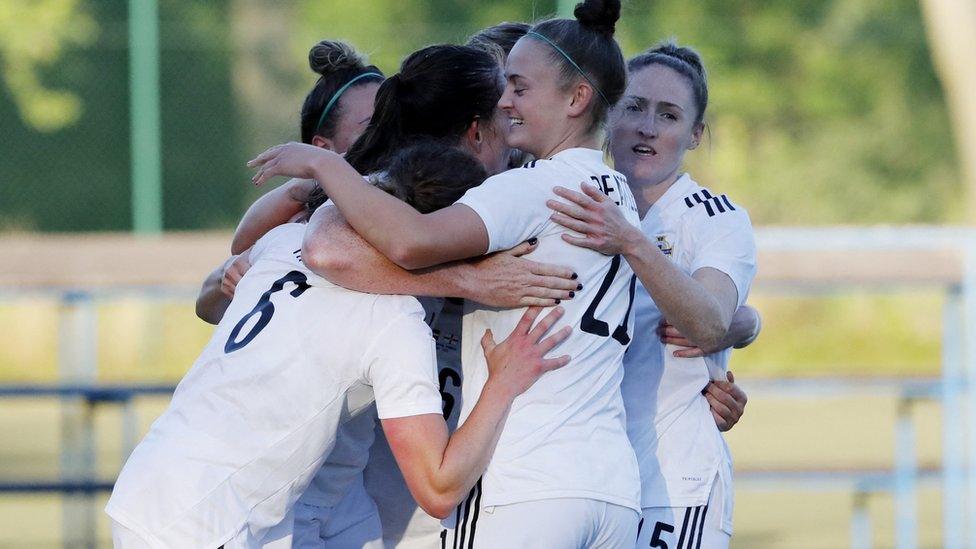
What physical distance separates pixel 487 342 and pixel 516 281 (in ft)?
0.55

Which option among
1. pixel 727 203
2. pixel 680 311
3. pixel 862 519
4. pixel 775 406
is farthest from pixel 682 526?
pixel 775 406

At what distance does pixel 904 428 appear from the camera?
6918mm

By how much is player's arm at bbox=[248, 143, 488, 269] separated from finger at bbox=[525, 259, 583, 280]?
0.11 m

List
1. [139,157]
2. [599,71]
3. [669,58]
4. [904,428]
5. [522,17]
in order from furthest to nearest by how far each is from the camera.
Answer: [522,17] < [139,157] < [904,428] < [669,58] < [599,71]

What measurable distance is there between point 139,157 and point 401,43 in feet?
8.38

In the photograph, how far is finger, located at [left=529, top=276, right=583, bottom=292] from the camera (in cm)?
259

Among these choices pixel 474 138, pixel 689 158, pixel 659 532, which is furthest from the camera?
pixel 689 158

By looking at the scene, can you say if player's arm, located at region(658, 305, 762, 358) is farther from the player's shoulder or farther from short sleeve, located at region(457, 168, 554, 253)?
short sleeve, located at region(457, 168, 554, 253)

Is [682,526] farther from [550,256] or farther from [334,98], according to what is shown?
[334,98]

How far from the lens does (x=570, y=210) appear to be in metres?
2.61

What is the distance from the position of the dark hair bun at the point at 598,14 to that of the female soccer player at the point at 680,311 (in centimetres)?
20

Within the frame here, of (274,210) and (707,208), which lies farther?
(274,210)

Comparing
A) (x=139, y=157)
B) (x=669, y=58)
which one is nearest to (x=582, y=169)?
(x=669, y=58)

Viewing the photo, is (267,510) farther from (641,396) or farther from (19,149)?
(19,149)
